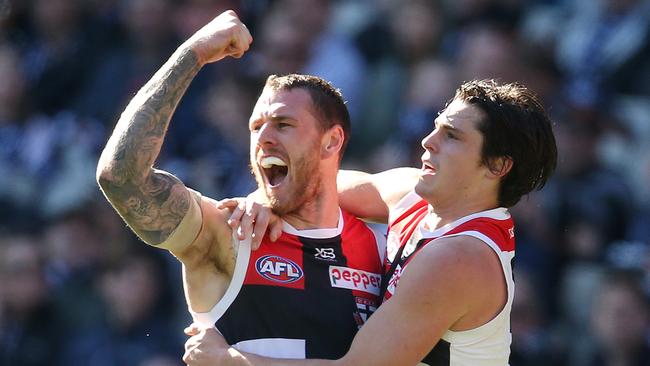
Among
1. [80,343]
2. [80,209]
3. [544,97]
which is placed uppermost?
[544,97]

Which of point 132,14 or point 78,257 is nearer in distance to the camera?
point 78,257

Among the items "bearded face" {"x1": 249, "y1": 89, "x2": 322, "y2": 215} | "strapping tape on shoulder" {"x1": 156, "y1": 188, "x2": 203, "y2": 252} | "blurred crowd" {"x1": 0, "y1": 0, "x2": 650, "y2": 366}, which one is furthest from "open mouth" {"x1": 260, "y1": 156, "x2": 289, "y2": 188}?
"blurred crowd" {"x1": 0, "y1": 0, "x2": 650, "y2": 366}

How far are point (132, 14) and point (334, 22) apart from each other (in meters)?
1.86

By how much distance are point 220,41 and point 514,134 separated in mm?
1223

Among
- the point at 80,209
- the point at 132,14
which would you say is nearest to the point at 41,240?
the point at 80,209

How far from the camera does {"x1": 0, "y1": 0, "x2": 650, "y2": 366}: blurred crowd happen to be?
26.6 ft

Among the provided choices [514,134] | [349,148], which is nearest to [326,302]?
[514,134]

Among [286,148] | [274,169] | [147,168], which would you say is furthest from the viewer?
[274,169]

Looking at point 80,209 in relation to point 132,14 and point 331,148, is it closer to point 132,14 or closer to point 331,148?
point 132,14

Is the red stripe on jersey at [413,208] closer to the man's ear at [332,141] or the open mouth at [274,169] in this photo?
the man's ear at [332,141]

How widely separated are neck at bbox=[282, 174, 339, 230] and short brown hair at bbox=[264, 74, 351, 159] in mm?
251

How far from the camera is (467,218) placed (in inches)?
203

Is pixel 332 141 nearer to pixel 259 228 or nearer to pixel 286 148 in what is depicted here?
pixel 286 148

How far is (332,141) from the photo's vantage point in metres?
5.61
